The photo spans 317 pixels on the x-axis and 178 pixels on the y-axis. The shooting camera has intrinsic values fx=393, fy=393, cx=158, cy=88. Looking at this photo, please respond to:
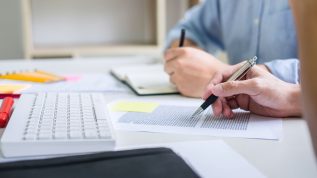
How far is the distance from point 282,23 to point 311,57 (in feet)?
2.69

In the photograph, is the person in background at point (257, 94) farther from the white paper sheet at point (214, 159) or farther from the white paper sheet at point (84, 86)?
the white paper sheet at point (84, 86)

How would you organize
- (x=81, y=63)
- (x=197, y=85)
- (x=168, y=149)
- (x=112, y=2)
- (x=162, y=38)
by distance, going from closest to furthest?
(x=168, y=149) → (x=197, y=85) → (x=81, y=63) → (x=162, y=38) → (x=112, y=2)

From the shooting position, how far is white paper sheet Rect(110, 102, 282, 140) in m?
0.62

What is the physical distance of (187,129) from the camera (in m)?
0.63

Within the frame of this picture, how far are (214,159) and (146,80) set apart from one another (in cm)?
58

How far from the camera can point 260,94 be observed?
27.3 inches

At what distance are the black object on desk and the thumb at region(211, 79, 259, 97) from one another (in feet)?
0.77

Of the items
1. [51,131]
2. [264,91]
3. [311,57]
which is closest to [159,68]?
[264,91]

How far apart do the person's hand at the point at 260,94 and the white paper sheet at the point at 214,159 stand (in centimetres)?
15

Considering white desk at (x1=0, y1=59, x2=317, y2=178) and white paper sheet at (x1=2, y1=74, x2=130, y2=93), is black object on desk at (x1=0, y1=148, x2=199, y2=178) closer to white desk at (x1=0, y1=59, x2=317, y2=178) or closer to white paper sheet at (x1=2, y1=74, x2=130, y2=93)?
white desk at (x1=0, y1=59, x2=317, y2=178)

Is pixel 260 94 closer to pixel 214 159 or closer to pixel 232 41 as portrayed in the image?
pixel 214 159

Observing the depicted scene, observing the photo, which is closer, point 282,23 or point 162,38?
point 282,23

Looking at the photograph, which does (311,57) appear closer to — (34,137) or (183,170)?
(183,170)

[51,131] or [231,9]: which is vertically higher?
[231,9]
